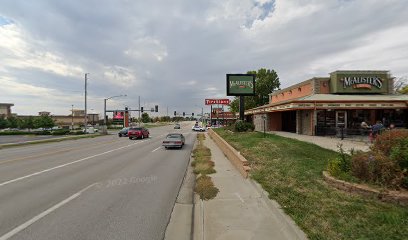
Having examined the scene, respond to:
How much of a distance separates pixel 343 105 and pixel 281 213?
Result: 2297cm

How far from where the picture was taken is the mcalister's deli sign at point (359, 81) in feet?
105

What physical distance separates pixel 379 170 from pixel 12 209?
888cm

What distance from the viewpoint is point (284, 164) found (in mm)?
11492

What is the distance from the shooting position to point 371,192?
669 centimetres

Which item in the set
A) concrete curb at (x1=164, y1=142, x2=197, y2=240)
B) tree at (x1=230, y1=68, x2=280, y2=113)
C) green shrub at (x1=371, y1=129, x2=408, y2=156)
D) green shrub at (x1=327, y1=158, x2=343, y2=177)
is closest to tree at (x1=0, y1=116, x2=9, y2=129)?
tree at (x1=230, y1=68, x2=280, y2=113)

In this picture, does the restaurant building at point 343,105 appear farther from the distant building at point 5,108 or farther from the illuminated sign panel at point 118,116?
the distant building at point 5,108

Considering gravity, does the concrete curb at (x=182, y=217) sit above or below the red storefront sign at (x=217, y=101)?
below

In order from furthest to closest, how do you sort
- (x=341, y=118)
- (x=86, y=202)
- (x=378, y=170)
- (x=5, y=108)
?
(x=5, y=108)
(x=341, y=118)
(x=86, y=202)
(x=378, y=170)

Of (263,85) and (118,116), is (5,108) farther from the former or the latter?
(263,85)

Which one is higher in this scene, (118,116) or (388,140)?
(118,116)

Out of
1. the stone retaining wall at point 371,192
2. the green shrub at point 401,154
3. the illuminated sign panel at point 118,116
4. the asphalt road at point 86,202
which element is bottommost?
the asphalt road at point 86,202

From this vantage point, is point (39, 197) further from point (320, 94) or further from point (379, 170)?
point (320, 94)

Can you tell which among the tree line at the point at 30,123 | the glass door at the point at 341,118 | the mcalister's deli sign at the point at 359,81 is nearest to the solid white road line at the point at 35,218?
the glass door at the point at 341,118

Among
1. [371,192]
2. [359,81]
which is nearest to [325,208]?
[371,192]
